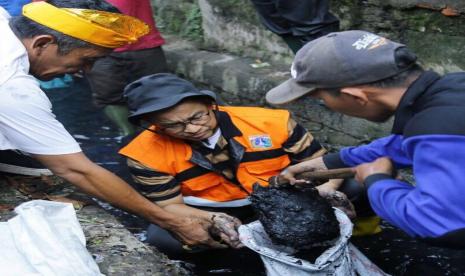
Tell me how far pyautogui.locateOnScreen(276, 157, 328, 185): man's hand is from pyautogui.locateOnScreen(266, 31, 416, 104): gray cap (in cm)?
70

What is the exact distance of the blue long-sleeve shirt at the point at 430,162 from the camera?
6.33ft

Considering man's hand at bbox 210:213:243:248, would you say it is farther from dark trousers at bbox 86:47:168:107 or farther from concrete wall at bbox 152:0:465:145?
dark trousers at bbox 86:47:168:107

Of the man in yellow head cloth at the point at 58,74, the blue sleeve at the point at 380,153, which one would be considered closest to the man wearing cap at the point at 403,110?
the blue sleeve at the point at 380,153

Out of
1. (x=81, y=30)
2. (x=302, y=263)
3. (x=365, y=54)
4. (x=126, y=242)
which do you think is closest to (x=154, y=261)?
(x=126, y=242)

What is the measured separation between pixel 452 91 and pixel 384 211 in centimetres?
46

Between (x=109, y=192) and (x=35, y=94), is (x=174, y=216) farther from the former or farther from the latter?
(x=35, y=94)

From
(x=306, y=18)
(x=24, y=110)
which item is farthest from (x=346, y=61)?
(x=306, y=18)

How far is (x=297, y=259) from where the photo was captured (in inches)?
102

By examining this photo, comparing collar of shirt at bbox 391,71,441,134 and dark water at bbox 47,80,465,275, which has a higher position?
collar of shirt at bbox 391,71,441,134

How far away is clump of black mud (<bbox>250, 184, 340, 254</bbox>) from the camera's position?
9.05 feet

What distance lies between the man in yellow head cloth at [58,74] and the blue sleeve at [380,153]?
2.61 feet

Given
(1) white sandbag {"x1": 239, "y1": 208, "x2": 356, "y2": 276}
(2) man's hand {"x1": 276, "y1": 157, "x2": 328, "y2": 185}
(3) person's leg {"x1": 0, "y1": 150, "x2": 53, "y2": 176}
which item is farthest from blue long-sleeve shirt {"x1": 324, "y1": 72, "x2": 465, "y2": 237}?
(3) person's leg {"x1": 0, "y1": 150, "x2": 53, "y2": 176}

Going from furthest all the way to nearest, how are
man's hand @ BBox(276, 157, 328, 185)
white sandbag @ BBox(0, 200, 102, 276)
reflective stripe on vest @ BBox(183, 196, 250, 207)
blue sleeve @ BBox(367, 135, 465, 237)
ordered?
1. reflective stripe on vest @ BBox(183, 196, 250, 207)
2. man's hand @ BBox(276, 157, 328, 185)
3. white sandbag @ BBox(0, 200, 102, 276)
4. blue sleeve @ BBox(367, 135, 465, 237)

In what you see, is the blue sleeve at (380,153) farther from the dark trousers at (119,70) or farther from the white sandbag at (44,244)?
the dark trousers at (119,70)
